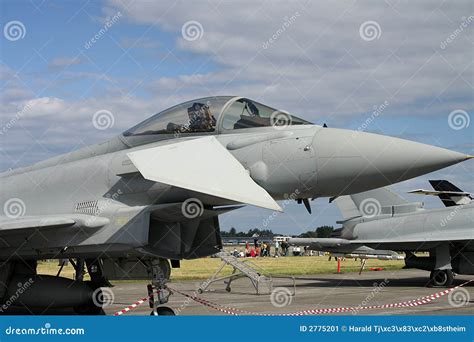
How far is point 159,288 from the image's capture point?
31.1 ft

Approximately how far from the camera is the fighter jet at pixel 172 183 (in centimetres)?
820

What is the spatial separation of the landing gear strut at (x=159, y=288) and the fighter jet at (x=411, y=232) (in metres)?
13.6

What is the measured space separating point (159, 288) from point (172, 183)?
219 centimetres

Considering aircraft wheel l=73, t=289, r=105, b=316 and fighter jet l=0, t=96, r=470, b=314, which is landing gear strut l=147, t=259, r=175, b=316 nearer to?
fighter jet l=0, t=96, r=470, b=314

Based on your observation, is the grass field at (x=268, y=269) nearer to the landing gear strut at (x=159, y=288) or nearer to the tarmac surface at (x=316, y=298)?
the tarmac surface at (x=316, y=298)

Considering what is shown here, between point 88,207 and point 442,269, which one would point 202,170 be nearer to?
point 88,207

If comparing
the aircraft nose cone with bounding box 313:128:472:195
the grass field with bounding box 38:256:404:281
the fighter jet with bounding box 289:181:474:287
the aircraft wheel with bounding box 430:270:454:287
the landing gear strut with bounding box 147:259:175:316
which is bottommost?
the landing gear strut with bounding box 147:259:175:316

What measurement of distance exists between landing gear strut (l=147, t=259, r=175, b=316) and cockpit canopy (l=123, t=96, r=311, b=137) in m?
1.92

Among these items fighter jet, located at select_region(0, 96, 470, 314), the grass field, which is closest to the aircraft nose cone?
fighter jet, located at select_region(0, 96, 470, 314)

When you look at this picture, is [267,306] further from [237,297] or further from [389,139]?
[389,139]

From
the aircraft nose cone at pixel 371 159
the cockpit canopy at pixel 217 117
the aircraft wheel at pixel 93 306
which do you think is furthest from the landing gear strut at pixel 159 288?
the aircraft nose cone at pixel 371 159

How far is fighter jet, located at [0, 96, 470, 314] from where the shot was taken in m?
8.20

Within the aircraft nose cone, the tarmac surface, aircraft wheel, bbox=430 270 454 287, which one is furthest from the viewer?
aircraft wheel, bbox=430 270 454 287

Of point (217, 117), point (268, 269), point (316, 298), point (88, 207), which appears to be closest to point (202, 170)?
point (217, 117)
